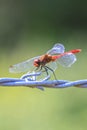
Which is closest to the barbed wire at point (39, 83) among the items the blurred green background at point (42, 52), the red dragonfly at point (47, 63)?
the red dragonfly at point (47, 63)

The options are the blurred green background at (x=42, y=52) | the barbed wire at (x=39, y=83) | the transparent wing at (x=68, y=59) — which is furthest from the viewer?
the blurred green background at (x=42, y=52)

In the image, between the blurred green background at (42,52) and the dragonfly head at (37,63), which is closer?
the dragonfly head at (37,63)

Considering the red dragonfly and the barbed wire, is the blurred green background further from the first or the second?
the barbed wire

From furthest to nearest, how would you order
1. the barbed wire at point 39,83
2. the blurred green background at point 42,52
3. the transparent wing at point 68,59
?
the blurred green background at point 42,52, the transparent wing at point 68,59, the barbed wire at point 39,83

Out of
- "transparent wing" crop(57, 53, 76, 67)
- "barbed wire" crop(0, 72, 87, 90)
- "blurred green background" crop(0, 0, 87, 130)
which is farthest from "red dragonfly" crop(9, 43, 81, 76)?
"blurred green background" crop(0, 0, 87, 130)

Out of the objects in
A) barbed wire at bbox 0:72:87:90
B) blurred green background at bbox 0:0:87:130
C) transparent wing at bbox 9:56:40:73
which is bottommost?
barbed wire at bbox 0:72:87:90

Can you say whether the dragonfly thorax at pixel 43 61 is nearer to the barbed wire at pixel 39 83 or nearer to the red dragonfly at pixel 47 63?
the red dragonfly at pixel 47 63
